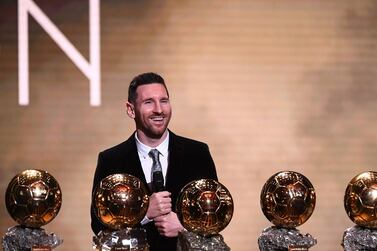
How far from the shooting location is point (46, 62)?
3514 mm

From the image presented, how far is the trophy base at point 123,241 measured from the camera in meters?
1.97

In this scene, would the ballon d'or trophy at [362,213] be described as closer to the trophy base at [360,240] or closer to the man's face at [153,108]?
the trophy base at [360,240]

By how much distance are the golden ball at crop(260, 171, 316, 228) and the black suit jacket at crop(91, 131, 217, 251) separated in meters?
0.31

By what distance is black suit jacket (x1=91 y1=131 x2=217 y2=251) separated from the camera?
2279 millimetres

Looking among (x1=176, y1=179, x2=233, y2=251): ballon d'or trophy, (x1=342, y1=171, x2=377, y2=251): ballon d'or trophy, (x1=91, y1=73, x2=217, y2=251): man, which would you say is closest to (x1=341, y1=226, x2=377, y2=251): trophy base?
(x1=342, y1=171, x2=377, y2=251): ballon d'or trophy

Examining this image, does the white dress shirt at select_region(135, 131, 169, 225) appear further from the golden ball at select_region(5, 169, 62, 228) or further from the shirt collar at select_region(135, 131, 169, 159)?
the golden ball at select_region(5, 169, 62, 228)

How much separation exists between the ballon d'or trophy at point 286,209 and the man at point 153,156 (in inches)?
10.4

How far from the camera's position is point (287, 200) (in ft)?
6.79

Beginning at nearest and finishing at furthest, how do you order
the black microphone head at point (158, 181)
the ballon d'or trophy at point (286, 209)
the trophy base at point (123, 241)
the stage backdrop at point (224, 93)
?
1. the trophy base at point (123, 241)
2. the ballon d'or trophy at point (286, 209)
3. the black microphone head at point (158, 181)
4. the stage backdrop at point (224, 93)

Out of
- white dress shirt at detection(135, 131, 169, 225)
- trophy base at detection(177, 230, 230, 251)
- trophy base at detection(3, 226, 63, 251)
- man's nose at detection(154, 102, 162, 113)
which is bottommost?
trophy base at detection(177, 230, 230, 251)

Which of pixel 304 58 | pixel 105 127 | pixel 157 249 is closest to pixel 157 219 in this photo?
pixel 157 249

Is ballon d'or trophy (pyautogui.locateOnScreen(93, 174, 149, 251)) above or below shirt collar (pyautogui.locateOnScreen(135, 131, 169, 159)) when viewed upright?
below

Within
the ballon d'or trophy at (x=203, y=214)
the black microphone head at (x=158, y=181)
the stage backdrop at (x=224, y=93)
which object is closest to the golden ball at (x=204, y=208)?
the ballon d'or trophy at (x=203, y=214)

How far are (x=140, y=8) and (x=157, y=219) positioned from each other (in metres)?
1.58
